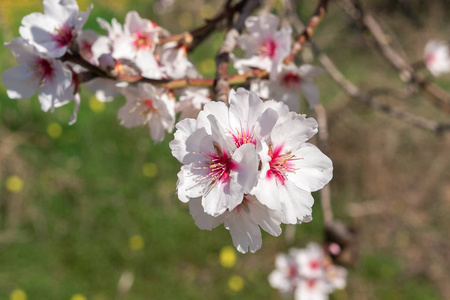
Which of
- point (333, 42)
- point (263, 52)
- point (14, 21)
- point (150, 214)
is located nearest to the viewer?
point (263, 52)

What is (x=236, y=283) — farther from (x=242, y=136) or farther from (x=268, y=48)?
(x=242, y=136)

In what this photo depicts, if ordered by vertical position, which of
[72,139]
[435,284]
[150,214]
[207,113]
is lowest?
[435,284]

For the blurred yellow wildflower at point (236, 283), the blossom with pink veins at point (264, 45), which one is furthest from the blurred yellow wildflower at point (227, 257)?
the blossom with pink veins at point (264, 45)

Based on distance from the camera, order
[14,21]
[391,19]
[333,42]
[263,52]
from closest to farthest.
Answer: [263,52] → [14,21] → [333,42] → [391,19]

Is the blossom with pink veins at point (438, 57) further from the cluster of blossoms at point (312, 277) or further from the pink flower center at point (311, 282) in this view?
the pink flower center at point (311, 282)

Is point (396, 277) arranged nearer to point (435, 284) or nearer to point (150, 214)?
point (435, 284)

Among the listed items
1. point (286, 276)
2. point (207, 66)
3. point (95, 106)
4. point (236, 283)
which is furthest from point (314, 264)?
point (207, 66)

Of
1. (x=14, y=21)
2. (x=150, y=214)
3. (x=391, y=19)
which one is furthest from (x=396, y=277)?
(x=14, y=21)
